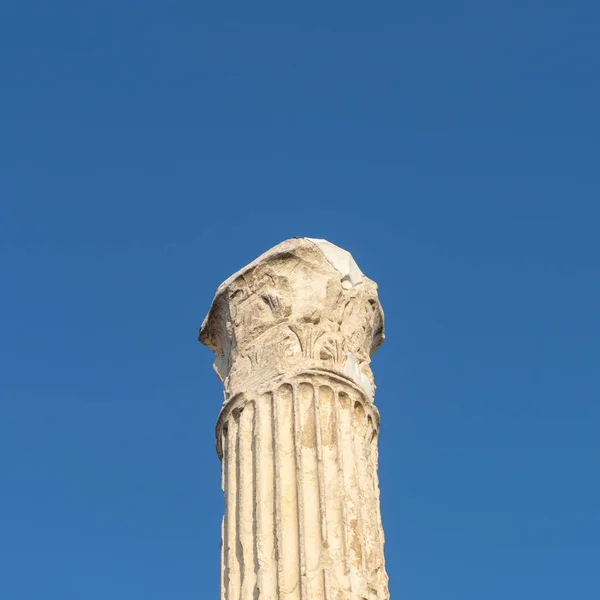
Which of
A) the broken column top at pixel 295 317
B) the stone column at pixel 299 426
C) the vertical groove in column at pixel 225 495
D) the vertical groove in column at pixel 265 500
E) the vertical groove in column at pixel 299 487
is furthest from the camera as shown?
the broken column top at pixel 295 317

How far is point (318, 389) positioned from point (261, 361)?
2.44ft

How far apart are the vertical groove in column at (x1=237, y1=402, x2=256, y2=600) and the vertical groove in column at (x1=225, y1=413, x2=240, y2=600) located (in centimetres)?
9

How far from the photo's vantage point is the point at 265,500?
10.4m

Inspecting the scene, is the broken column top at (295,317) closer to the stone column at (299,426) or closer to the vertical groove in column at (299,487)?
the stone column at (299,426)

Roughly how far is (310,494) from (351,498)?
0.38 meters

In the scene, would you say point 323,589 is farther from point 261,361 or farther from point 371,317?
point 371,317

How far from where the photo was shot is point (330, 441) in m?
10.8

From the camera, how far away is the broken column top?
38.0 feet

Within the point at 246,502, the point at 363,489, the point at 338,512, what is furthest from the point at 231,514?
the point at 363,489

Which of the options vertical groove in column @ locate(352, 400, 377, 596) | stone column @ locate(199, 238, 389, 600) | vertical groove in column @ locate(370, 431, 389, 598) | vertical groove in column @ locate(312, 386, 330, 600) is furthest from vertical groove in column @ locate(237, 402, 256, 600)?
vertical groove in column @ locate(370, 431, 389, 598)

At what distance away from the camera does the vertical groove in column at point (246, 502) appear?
32.8ft

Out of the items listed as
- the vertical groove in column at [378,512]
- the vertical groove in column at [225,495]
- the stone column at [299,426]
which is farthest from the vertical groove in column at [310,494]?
the vertical groove in column at [225,495]

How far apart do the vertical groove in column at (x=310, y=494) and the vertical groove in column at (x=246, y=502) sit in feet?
1.66

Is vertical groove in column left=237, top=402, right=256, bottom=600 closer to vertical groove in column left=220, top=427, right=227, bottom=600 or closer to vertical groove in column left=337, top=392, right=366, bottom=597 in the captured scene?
vertical groove in column left=220, top=427, right=227, bottom=600
